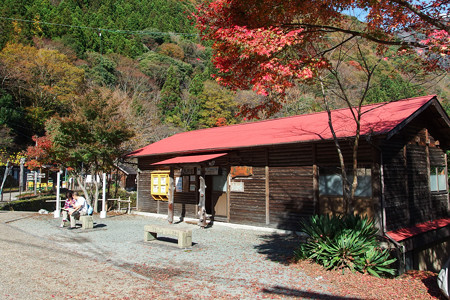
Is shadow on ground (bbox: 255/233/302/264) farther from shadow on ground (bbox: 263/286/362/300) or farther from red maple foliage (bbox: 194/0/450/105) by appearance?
red maple foliage (bbox: 194/0/450/105)

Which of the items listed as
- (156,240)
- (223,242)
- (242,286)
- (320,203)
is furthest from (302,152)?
(242,286)

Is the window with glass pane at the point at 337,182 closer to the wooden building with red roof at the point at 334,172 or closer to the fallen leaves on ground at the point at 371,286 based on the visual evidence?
the wooden building with red roof at the point at 334,172

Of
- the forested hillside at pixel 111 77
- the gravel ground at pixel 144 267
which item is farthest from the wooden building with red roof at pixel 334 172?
the forested hillside at pixel 111 77

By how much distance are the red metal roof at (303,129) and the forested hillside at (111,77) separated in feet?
13.3

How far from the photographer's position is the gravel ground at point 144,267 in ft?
18.2

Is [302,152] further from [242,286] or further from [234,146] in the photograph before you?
[242,286]

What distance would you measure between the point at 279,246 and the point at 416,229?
181 inches

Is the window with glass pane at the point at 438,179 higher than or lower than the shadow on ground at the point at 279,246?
higher

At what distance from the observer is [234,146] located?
12617 mm

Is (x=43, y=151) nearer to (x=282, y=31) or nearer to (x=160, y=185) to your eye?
(x=160, y=185)

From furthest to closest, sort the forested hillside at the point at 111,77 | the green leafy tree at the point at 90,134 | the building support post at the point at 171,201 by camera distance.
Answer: the forested hillside at the point at 111,77 → the green leafy tree at the point at 90,134 → the building support post at the point at 171,201

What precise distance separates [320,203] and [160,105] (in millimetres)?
34937

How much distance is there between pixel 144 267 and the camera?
7.08m

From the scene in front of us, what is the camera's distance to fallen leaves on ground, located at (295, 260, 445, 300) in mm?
5613
